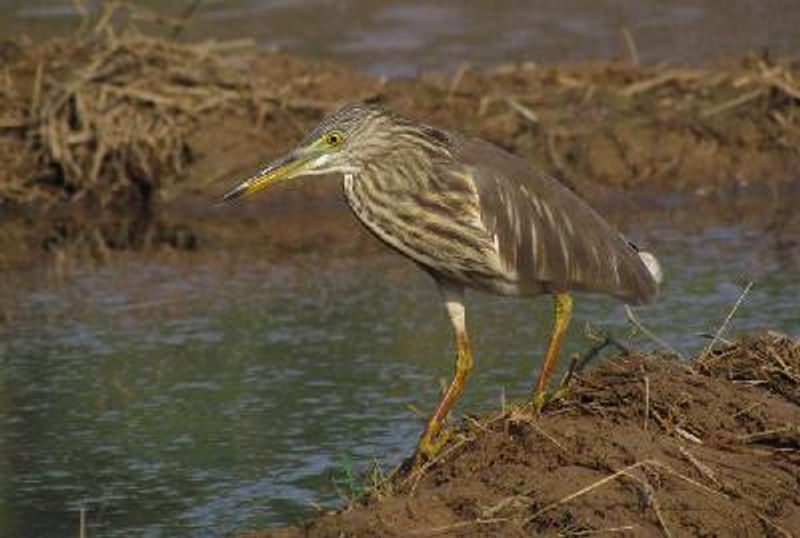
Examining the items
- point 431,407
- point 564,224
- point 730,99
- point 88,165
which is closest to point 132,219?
point 88,165

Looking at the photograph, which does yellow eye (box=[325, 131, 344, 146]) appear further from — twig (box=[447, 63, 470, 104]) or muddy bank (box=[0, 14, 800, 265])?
twig (box=[447, 63, 470, 104])

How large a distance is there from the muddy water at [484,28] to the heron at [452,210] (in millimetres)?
7010

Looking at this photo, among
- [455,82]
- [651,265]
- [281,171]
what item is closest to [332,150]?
[281,171]

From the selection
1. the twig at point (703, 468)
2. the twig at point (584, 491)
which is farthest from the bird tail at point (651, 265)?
the twig at point (584, 491)

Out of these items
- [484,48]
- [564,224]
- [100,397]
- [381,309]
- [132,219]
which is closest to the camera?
[564,224]

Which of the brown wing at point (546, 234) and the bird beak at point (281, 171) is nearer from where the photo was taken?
the bird beak at point (281, 171)

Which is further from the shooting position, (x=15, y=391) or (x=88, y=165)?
(x=88, y=165)

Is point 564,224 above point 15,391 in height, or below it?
above

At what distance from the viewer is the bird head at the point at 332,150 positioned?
7.22 metres

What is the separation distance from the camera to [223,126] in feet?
43.4

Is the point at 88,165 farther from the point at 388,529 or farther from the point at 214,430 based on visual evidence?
the point at 388,529

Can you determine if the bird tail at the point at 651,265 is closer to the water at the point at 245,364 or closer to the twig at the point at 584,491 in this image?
the water at the point at 245,364

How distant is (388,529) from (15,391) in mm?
3762

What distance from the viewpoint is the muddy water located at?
580 inches
